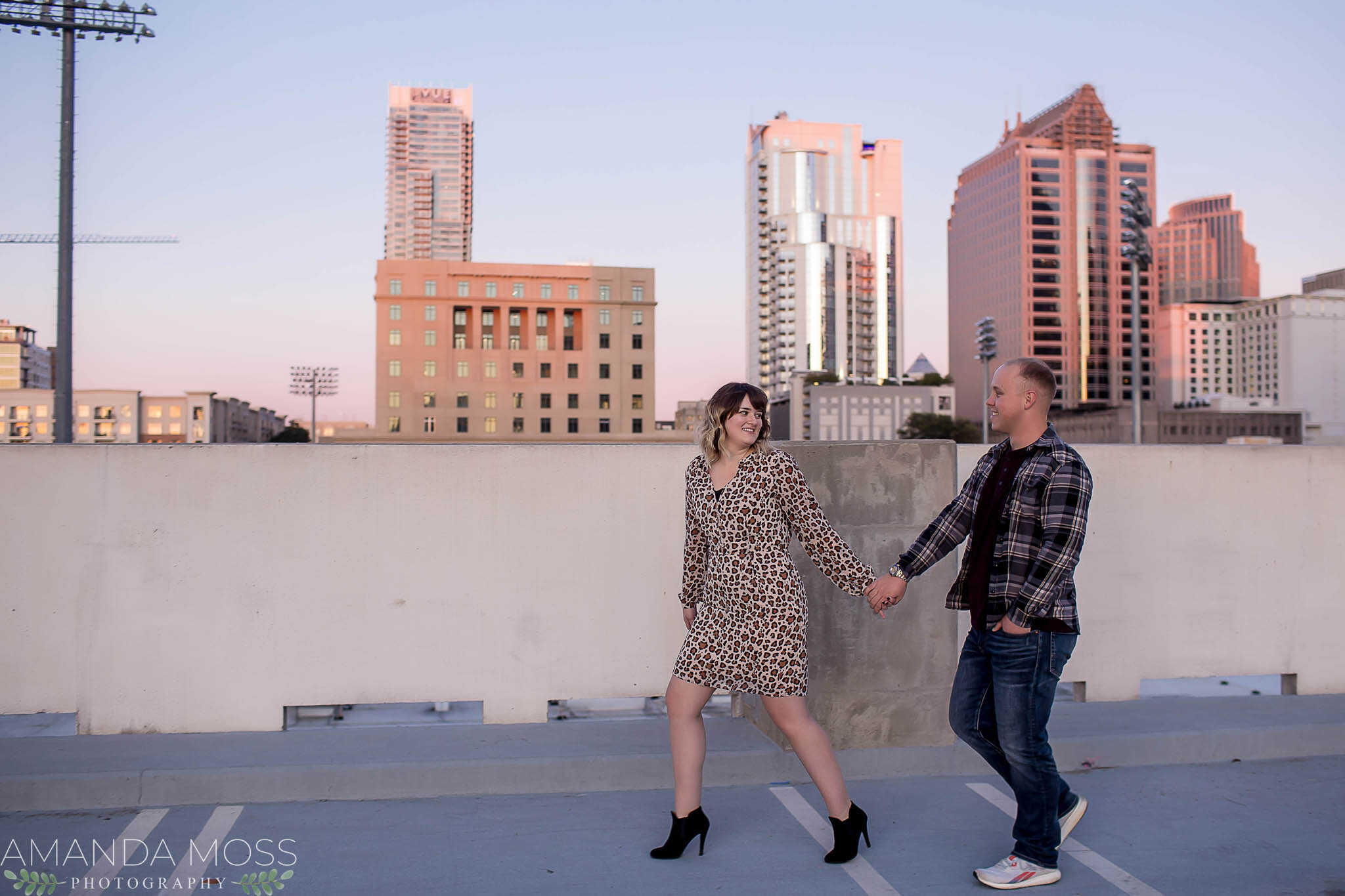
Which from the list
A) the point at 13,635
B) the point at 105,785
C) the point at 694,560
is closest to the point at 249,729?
the point at 105,785

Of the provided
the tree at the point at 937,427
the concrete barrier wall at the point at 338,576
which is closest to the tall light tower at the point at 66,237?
the concrete barrier wall at the point at 338,576

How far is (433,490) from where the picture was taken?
17.9ft

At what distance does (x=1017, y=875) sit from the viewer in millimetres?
3580

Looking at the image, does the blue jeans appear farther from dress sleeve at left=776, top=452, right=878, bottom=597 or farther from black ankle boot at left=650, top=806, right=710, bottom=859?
black ankle boot at left=650, top=806, right=710, bottom=859

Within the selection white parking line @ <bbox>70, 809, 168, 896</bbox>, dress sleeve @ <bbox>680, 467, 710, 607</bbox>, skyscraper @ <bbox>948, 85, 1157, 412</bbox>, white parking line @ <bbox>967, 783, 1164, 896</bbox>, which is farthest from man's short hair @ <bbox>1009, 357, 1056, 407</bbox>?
skyscraper @ <bbox>948, 85, 1157, 412</bbox>

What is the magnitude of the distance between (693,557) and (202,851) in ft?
7.12

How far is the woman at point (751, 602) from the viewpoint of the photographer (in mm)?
3705

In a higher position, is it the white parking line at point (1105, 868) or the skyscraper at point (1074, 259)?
the skyscraper at point (1074, 259)

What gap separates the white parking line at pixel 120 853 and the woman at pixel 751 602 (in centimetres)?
196

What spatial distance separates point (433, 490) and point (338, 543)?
554 mm

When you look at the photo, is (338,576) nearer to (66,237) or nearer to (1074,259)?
(66,237)

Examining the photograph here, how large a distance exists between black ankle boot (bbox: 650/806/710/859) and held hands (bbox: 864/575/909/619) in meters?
1.01

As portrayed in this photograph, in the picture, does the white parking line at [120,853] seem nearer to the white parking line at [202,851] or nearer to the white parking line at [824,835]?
the white parking line at [202,851]

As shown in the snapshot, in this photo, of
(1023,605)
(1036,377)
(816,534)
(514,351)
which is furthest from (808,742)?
(514,351)
